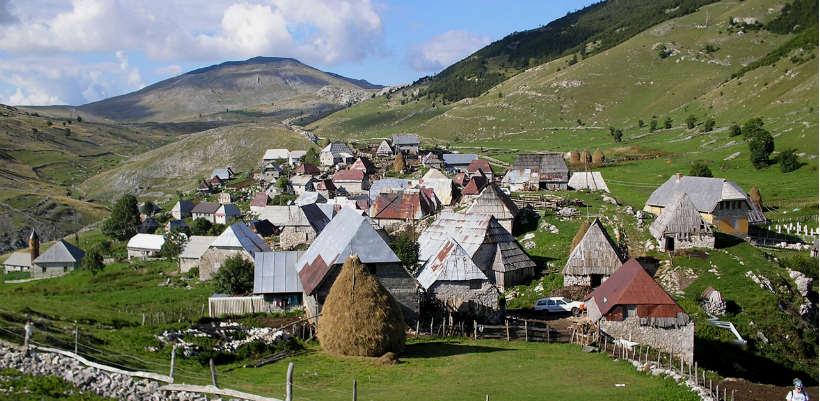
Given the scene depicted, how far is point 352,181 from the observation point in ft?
349

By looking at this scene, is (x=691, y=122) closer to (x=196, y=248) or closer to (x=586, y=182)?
(x=586, y=182)

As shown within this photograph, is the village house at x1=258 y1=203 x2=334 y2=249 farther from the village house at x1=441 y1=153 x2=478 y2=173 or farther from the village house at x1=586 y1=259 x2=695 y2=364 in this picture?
the village house at x1=586 y1=259 x2=695 y2=364

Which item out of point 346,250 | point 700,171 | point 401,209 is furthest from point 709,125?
point 346,250

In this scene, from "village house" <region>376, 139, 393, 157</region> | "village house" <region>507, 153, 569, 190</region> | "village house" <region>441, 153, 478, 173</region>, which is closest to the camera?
"village house" <region>507, 153, 569, 190</region>

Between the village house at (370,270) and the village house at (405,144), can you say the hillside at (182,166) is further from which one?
the village house at (370,270)

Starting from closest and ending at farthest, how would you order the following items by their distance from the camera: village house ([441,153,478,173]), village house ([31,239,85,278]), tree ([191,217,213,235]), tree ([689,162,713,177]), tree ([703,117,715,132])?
village house ([31,239,85,278]) < tree ([689,162,713,177]) < tree ([191,217,213,235]) < village house ([441,153,478,173]) < tree ([703,117,715,132])

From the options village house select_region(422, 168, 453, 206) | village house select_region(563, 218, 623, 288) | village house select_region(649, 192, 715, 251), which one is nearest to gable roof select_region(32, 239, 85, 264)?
village house select_region(422, 168, 453, 206)

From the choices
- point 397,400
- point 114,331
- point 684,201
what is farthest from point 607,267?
point 114,331

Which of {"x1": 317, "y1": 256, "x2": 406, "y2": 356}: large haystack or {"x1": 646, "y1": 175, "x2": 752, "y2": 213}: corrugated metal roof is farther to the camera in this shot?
{"x1": 646, "y1": 175, "x2": 752, "y2": 213}: corrugated metal roof

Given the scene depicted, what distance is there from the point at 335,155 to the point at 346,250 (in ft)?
324

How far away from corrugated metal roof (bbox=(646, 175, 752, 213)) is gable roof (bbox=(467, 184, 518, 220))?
47.2 feet

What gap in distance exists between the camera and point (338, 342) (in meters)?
29.9

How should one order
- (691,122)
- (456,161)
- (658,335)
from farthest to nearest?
(691,122) < (456,161) < (658,335)

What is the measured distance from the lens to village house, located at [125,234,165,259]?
281ft
